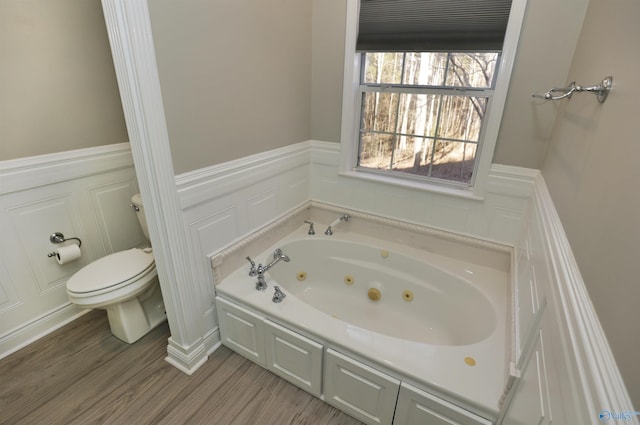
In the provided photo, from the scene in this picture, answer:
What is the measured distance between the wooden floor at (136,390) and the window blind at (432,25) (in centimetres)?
201

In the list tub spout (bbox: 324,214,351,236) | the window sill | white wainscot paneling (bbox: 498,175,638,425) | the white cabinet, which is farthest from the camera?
tub spout (bbox: 324,214,351,236)

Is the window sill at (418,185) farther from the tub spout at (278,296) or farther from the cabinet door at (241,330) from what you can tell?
the cabinet door at (241,330)

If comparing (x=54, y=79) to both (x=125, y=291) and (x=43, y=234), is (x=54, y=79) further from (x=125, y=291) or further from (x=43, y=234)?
(x=125, y=291)

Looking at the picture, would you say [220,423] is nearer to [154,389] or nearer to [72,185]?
[154,389]

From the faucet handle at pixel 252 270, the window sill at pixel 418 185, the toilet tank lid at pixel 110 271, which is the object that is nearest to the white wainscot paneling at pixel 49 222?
the toilet tank lid at pixel 110 271

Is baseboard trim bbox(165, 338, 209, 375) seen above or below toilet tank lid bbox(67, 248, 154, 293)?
below

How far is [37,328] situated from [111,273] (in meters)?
0.66

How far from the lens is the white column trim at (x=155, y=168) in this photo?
1079mm

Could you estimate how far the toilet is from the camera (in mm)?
1625

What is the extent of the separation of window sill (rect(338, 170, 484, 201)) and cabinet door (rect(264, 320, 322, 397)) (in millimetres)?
1140

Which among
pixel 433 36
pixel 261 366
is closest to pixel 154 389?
pixel 261 366

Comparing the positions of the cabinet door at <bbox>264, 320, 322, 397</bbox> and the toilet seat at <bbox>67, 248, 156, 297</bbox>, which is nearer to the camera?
the cabinet door at <bbox>264, 320, 322, 397</bbox>

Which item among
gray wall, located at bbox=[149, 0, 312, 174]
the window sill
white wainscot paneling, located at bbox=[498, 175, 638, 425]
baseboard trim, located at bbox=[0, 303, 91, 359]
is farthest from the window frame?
baseboard trim, located at bbox=[0, 303, 91, 359]

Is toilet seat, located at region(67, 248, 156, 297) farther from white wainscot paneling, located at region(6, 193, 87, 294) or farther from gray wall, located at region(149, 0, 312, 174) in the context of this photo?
gray wall, located at region(149, 0, 312, 174)
